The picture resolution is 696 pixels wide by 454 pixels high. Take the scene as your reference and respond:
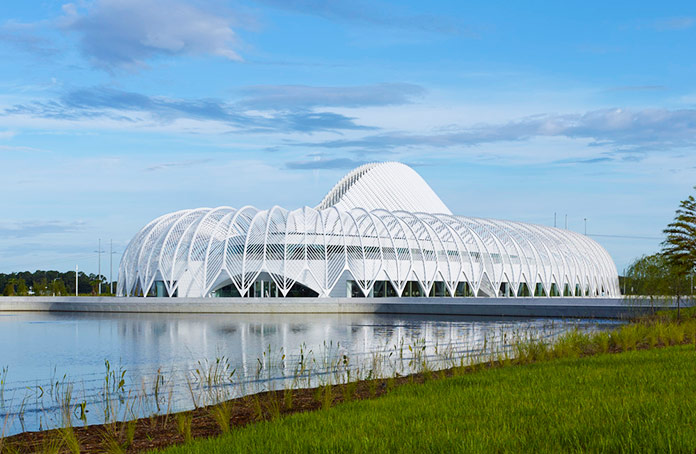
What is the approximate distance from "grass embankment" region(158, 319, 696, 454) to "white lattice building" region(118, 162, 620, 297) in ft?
157

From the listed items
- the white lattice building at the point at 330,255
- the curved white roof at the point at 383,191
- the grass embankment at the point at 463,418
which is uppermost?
the curved white roof at the point at 383,191

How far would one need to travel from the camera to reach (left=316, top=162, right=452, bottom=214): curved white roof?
86.9 m

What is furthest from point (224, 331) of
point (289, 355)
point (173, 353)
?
point (289, 355)

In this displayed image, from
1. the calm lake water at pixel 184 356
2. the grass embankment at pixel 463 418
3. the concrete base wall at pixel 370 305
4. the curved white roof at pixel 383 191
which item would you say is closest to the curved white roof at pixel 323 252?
the concrete base wall at pixel 370 305

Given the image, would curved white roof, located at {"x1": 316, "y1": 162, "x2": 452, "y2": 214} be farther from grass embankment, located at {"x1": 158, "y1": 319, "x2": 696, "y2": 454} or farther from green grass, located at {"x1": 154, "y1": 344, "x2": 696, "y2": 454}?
green grass, located at {"x1": 154, "y1": 344, "x2": 696, "y2": 454}

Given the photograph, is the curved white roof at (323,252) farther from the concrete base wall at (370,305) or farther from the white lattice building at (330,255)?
the concrete base wall at (370,305)

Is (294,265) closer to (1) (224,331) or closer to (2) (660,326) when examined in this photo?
(1) (224,331)

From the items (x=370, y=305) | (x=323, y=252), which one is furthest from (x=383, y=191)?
(x=370, y=305)

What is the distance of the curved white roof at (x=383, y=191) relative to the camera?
86.9m

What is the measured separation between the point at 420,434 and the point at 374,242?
2288 inches

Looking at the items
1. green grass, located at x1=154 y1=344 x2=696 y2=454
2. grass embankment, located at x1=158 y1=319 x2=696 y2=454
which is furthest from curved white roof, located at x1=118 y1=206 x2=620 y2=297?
green grass, located at x1=154 y1=344 x2=696 y2=454

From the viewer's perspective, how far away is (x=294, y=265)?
199 ft

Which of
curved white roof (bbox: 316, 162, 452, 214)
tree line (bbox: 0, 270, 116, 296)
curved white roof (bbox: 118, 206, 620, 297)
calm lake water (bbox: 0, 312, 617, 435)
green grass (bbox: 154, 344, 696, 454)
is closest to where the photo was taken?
green grass (bbox: 154, 344, 696, 454)

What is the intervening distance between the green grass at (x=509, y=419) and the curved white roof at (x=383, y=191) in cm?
7367
